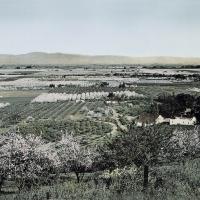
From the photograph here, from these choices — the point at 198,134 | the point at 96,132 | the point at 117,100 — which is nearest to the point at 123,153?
the point at 198,134

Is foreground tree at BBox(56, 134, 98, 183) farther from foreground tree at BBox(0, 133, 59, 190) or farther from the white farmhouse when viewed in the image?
the white farmhouse

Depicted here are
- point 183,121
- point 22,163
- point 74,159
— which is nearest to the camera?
point 22,163

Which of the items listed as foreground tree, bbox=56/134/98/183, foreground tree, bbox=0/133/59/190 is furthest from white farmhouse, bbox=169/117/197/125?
foreground tree, bbox=0/133/59/190

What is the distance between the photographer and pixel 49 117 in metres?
93.1

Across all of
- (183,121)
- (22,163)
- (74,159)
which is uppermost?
(22,163)

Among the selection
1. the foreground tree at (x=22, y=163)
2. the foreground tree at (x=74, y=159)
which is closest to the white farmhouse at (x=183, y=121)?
the foreground tree at (x=74, y=159)

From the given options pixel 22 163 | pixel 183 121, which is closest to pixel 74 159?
pixel 22 163

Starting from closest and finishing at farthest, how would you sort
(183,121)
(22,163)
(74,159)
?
(22,163)
(74,159)
(183,121)

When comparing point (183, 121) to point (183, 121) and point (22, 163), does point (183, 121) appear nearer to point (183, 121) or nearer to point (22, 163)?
point (183, 121)

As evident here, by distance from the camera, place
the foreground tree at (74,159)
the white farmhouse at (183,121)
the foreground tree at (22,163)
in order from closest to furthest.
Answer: the foreground tree at (22,163) → the foreground tree at (74,159) → the white farmhouse at (183,121)

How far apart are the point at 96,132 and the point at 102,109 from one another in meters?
28.6

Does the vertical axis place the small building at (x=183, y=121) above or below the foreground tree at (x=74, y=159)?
below

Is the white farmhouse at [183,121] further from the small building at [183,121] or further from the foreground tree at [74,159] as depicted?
the foreground tree at [74,159]

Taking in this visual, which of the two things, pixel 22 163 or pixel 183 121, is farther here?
pixel 183 121
